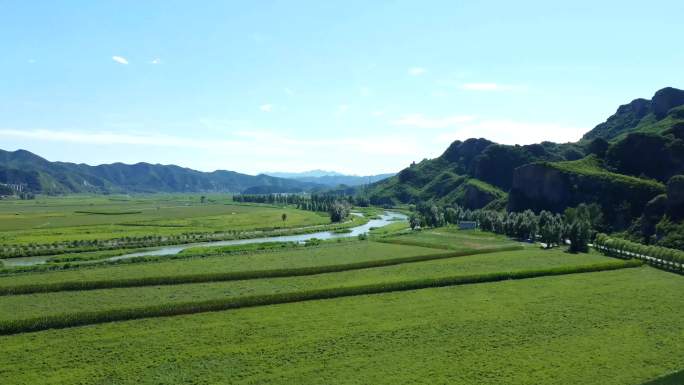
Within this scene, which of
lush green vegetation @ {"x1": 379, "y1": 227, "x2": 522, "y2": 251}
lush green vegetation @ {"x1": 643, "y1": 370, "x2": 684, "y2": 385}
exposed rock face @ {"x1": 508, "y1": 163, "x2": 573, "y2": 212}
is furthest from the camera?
exposed rock face @ {"x1": 508, "y1": 163, "x2": 573, "y2": 212}

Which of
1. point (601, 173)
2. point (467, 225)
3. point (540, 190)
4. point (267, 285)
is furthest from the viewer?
point (540, 190)

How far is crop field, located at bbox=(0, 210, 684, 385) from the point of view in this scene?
3728 cm

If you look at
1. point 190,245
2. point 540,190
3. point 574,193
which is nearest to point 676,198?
point 574,193

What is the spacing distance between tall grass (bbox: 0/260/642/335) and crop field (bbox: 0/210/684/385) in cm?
15

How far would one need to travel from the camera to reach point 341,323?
48.5 m

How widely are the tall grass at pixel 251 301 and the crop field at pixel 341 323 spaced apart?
0.15 meters

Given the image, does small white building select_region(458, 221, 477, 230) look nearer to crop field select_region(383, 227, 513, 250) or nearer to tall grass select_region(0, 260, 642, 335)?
crop field select_region(383, 227, 513, 250)

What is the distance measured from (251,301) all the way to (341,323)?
12873mm

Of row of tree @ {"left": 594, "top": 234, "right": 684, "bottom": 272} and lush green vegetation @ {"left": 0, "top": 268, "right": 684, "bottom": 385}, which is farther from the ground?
row of tree @ {"left": 594, "top": 234, "right": 684, "bottom": 272}

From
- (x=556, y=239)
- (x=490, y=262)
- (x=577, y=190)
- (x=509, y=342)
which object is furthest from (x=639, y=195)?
(x=509, y=342)

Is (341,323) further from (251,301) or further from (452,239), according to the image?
(452,239)

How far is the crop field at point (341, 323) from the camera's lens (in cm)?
3728

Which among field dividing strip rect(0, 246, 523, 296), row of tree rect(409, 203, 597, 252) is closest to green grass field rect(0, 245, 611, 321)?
field dividing strip rect(0, 246, 523, 296)

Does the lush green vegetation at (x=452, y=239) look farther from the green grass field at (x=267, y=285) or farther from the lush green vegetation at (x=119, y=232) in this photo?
the lush green vegetation at (x=119, y=232)
